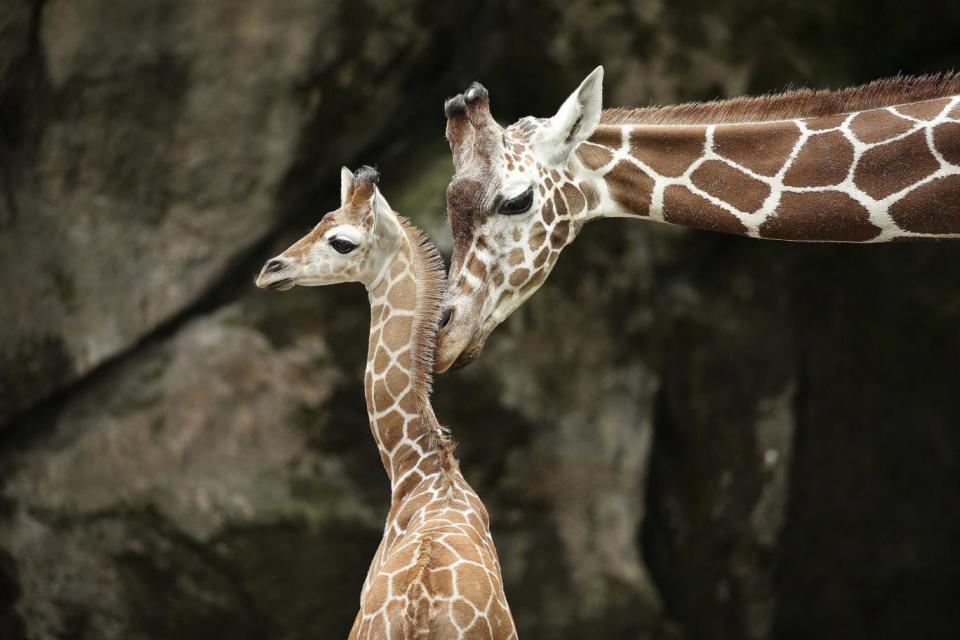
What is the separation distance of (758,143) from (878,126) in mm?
353

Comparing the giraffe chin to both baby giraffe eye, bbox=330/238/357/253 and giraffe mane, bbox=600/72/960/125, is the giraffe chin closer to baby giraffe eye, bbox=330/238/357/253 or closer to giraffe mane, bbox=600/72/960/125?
giraffe mane, bbox=600/72/960/125

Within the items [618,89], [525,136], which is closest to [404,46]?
[618,89]

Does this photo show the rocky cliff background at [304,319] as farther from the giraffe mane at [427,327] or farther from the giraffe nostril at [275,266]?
the giraffe nostril at [275,266]

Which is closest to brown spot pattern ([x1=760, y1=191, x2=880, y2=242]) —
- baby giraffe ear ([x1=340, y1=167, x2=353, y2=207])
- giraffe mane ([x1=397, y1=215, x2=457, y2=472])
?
giraffe mane ([x1=397, y1=215, x2=457, y2=472])

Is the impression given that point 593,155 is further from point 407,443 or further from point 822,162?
point 407,443

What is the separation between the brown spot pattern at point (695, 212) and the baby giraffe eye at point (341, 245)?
1.46m

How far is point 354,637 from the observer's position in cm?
383

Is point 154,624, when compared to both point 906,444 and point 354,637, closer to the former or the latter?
point 354,637

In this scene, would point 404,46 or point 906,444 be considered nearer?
point 404,46

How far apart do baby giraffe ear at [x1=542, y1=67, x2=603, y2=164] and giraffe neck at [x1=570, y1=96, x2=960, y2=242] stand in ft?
0.19

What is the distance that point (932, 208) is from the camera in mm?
3369

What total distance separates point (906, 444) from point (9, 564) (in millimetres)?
5672

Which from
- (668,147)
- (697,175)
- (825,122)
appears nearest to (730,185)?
(697,175)

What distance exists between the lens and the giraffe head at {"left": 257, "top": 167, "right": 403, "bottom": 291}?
14.9ft
